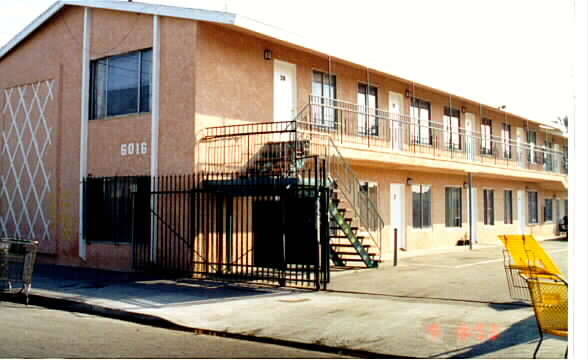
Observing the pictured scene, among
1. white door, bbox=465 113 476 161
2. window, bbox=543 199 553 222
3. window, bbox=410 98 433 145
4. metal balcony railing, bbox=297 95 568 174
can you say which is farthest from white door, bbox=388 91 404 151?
window, bbox=543 199 553 222

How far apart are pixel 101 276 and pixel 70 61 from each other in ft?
22.0

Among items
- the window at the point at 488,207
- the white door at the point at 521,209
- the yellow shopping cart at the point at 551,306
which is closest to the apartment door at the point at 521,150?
the white door at the point at 521,209

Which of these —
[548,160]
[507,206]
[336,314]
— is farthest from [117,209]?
[548,160]

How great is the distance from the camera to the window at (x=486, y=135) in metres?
28.5

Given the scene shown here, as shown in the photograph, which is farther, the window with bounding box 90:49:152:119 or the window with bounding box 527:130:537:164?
the window with bounding box 527:130:537:164

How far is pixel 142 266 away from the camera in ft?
52.0

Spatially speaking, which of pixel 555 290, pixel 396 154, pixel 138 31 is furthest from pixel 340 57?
pixel 555 290

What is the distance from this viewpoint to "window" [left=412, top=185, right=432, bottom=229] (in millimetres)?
23089

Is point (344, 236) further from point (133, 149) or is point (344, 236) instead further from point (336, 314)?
point (133, 149)

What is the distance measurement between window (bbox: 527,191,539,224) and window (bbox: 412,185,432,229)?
11.4 meters

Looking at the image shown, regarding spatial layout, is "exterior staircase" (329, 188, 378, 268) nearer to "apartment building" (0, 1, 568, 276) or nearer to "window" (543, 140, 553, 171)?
"apartment building" (0, 1, 568, 276)

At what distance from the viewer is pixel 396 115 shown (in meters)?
22.4

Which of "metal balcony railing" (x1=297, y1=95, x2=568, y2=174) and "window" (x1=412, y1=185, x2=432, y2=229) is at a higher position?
"metal balcony railing" (x1=297, y1=95, x2=568, y2=174)

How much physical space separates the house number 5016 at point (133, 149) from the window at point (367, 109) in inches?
285
